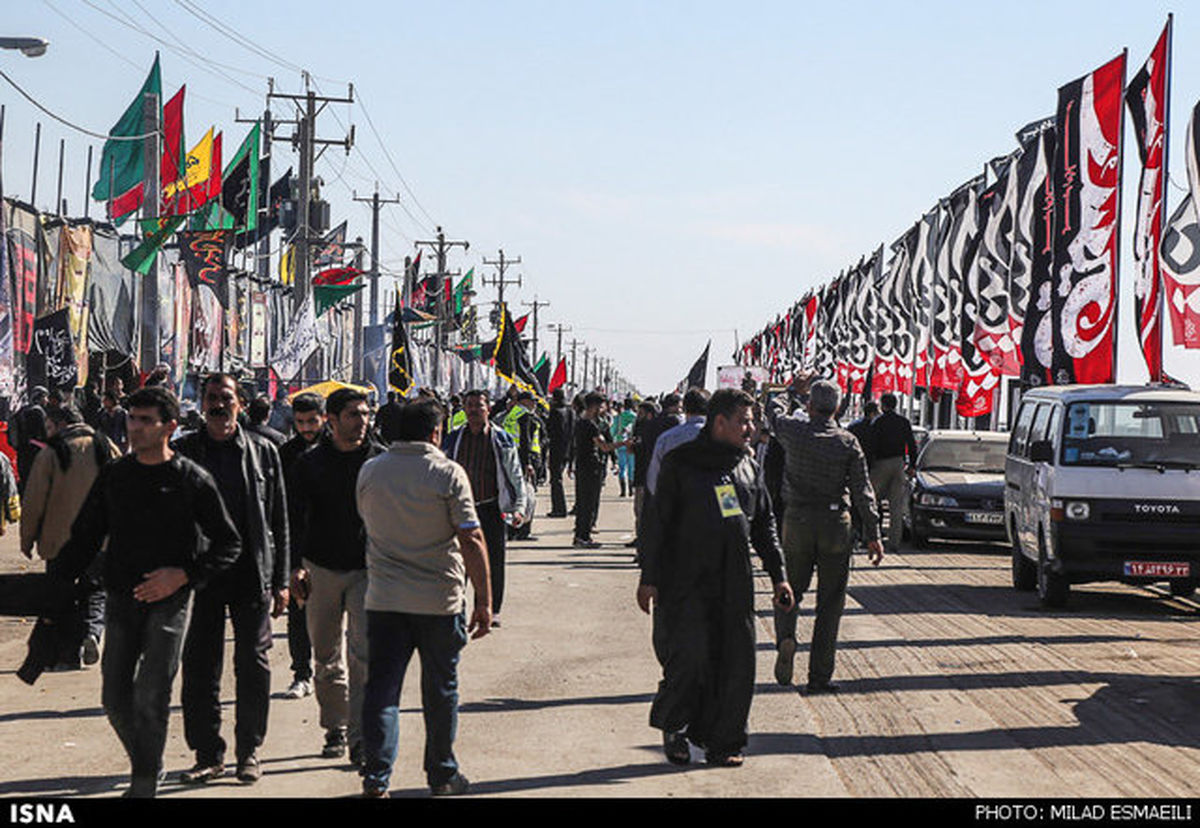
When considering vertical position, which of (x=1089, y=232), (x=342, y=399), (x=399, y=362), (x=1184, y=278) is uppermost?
(x=1089, y=232)

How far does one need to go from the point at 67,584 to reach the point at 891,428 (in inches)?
593

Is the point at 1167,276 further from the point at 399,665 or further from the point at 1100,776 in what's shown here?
the point at 399,665

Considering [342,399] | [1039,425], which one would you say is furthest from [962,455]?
[342,399]

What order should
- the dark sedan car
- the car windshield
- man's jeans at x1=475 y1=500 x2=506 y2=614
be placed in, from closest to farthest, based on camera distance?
1. man's jeans at x1=475 y1=500 x2=506 y2=614
2. the dark sedan car
3. the car windshield

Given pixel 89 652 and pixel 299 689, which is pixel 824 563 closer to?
pixel 299 689

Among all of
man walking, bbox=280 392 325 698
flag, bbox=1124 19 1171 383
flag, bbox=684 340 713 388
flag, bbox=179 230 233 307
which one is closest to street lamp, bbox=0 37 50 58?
man walking, bbox=280 392 325 698

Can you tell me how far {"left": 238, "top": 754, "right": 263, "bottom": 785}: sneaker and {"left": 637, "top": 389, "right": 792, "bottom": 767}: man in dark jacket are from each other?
1908 millimetres

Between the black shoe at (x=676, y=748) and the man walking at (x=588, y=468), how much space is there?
13918 millimetres

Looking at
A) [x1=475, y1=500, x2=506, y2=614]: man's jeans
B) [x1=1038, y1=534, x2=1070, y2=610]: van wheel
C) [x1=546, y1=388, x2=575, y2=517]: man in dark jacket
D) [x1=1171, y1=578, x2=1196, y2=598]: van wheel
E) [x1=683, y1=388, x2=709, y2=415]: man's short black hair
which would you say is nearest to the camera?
[x1=683, y1=388, x2=709, y2=415]: man's short black hair

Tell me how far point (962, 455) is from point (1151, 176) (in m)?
4.70

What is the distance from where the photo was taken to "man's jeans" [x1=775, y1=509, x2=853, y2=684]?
1080 cm

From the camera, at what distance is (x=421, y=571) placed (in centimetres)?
752

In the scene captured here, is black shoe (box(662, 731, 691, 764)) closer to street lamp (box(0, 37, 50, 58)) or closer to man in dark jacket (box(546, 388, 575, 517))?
street lamp (box(0, 37, 50, 58))

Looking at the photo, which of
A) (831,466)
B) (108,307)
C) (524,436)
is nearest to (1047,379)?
(524,436)
